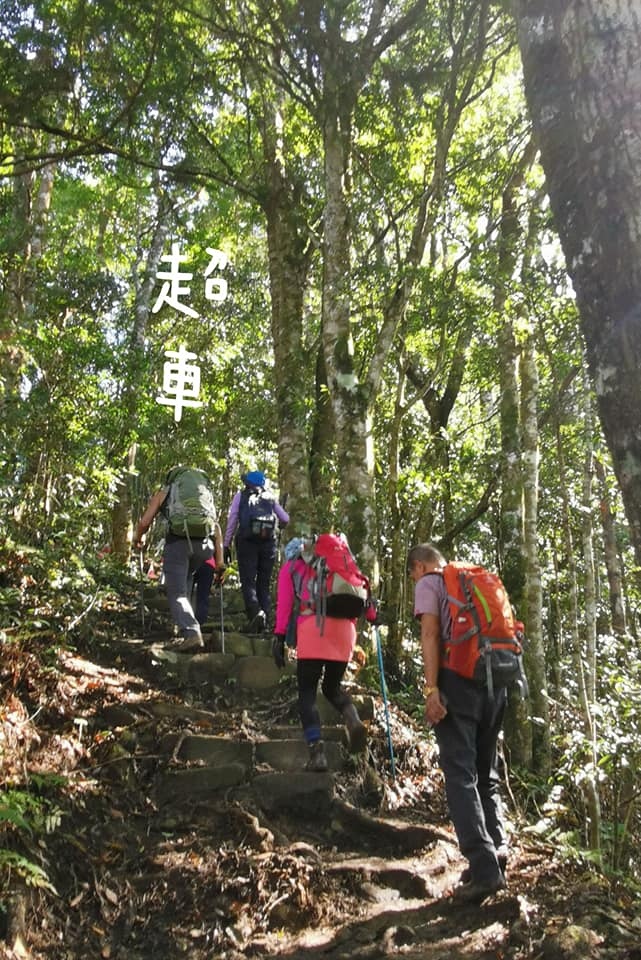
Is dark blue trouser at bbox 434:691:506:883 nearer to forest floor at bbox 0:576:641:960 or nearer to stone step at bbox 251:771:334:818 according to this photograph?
forest floor at bbox 0:576:641:960

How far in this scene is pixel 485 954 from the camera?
345cm

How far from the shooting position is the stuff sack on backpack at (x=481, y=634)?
4180mm

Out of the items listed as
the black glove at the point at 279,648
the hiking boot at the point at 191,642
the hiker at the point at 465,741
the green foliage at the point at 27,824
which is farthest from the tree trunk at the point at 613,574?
the green foliage at the point at 27,824

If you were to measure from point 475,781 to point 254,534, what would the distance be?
5192 mm

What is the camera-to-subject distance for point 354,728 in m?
5.58

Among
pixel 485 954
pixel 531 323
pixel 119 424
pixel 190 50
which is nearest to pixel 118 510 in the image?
pixel 119 424

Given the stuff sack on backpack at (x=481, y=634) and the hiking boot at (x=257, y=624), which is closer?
the stuff sack on backpack at (x=481, y=634)

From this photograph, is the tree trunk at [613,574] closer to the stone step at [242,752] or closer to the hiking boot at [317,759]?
the stone step at [242,752]

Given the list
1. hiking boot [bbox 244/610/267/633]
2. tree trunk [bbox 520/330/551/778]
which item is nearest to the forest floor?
hiking boot [bbox 244/610/267/633]

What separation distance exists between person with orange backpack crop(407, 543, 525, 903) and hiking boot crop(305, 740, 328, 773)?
135cm

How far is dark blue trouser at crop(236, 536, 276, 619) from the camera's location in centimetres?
907

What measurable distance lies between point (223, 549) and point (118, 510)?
23.7ft

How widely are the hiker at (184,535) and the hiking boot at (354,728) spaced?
8.18 ft

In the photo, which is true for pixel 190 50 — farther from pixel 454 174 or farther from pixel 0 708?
pixel 0 708
